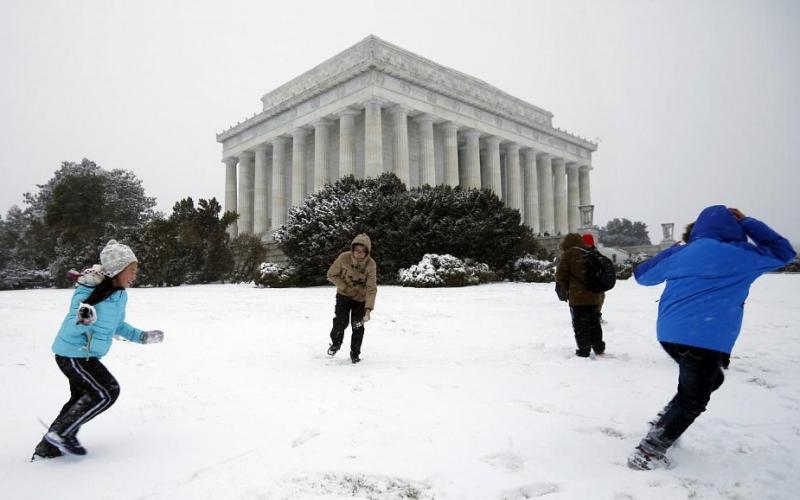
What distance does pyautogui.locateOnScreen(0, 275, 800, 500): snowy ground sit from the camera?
8.59 ft

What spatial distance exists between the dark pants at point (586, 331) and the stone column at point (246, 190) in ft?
139

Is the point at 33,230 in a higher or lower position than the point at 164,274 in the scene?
higher

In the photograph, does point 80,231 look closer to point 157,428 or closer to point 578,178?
point 157,428

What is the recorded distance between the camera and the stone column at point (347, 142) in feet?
109

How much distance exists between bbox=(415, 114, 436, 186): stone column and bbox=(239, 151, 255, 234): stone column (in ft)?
59.9

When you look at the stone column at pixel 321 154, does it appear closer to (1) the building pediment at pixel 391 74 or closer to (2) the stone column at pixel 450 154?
(1) the building pediment at pixel 391 74

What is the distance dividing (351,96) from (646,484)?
110 ft

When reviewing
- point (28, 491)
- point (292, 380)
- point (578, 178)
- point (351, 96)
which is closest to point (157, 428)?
point (28, 491)

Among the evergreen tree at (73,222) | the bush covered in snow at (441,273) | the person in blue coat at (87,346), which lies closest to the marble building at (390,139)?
the evergreen tree at (73,222)

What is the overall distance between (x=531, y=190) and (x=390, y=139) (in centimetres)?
1654

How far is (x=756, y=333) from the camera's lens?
7.11 metres

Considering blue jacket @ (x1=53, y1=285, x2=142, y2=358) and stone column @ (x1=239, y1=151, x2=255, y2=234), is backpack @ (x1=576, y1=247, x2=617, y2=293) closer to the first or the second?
blue jacket @ (x1=53, y1=285, x2=142, y2=358)

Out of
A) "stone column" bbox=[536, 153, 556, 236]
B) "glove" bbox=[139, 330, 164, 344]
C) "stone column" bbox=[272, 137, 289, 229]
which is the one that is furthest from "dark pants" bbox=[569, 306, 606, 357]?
"stone column" bbox=[536, 153, 556, 236]

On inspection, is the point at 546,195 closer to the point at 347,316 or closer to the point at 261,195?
the point at 261,195
